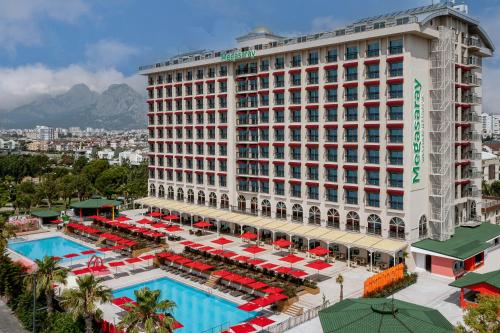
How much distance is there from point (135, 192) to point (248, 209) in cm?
3382

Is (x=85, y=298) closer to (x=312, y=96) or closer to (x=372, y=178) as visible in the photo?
(x=372, y=178)

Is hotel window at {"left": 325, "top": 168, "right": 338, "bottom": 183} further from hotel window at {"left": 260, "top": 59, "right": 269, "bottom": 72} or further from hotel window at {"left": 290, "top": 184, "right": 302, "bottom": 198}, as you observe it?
hotel window at {"left": 260, "top": 59, "right": 269, "bottom": 72}

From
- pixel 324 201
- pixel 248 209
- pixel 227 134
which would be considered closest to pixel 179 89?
pixel 227 134

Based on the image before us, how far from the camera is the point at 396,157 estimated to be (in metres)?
48.5

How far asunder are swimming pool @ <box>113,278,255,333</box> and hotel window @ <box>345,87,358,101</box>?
2675 centimetres

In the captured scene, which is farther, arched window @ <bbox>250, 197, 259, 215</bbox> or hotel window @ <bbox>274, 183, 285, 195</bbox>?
arched window @ <bbox>250, 197, 259, 215</bbox>

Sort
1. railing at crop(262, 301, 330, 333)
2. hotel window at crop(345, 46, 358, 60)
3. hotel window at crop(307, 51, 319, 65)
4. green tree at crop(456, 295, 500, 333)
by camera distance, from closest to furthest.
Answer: green tree at crop(456, 295, 500, 333)
railing at crop(262, 301, 330, 333)
hotel window at crop(345, 46, 358, 60)
hotel window at crop(307, 51, 319, 65)

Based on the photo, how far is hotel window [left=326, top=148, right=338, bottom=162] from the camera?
53.8 m

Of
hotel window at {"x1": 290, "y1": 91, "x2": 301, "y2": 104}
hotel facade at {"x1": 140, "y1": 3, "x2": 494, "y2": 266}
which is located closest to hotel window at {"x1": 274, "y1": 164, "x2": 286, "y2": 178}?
hotel facade at {"x1": 140, "y1": 3, "x2": 494, "y2": 266}

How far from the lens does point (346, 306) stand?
30422mm

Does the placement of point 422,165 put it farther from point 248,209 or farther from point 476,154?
point 248,209

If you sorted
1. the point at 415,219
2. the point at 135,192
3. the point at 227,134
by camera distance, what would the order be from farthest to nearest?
the point at 135,192 < the point at 227,134 < the point at 415,219

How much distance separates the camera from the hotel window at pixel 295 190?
57.8 meters

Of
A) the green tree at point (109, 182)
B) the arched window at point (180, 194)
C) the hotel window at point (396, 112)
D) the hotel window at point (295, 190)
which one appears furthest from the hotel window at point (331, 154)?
the green tree at point (109, 182)
